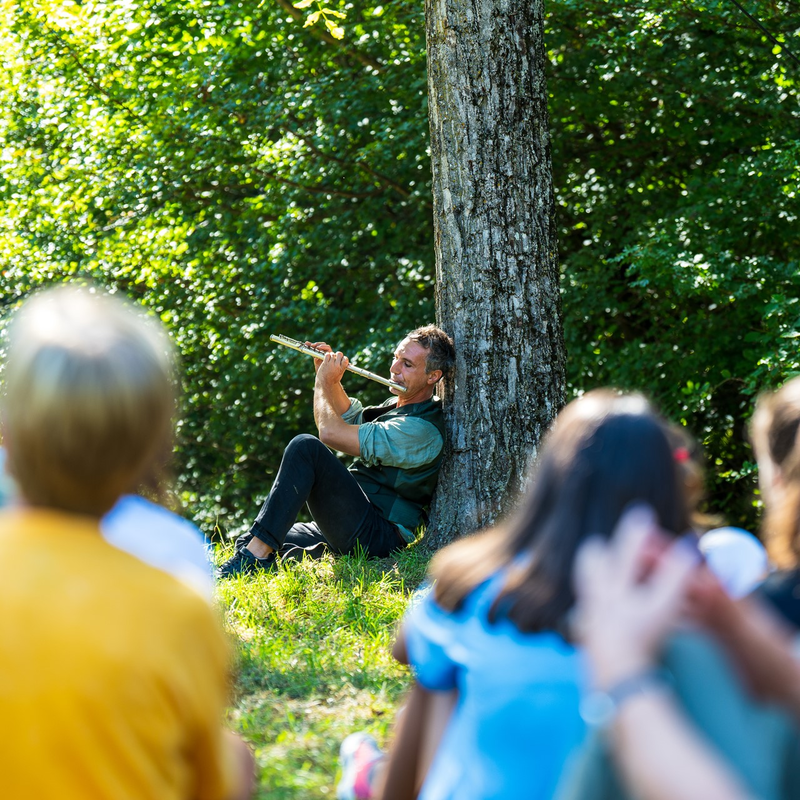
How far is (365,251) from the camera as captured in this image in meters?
6.81

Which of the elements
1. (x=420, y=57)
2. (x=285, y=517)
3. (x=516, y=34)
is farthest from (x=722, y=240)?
(x=285, y=517)

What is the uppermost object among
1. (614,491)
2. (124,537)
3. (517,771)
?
(614,491)

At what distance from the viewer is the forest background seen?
5.59m

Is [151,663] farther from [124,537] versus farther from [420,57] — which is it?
[420,57]

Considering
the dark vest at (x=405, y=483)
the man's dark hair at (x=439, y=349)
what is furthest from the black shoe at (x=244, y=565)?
the man's dark hair at (x=439, y=349)

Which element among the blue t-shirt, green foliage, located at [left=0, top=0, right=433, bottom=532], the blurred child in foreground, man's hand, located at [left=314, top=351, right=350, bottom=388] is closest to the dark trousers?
man's hand, located at [left=314, top=351, right=350, bottom=388]

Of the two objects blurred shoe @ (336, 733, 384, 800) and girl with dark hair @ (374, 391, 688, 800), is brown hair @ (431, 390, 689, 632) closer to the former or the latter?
girl with dark hair @ (374, 391, 688, 800)

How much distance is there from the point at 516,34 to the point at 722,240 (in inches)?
69.6

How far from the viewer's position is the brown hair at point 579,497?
1290mm

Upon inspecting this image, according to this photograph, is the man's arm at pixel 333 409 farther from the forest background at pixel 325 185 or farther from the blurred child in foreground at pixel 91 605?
the blurred child in foreground at pixel 91 605

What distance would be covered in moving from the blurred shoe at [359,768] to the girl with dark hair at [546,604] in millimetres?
541

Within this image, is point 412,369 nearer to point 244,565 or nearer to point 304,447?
point 304,447

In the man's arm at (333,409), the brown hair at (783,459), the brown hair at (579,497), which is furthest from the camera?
the man's arm at (333,409)

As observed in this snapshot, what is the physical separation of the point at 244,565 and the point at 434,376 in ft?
3.82
